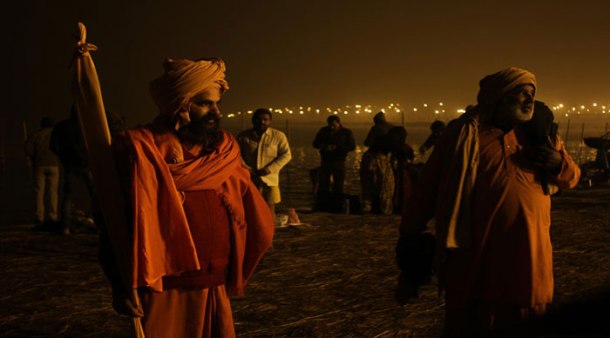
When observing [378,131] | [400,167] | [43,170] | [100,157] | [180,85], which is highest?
[180,85]

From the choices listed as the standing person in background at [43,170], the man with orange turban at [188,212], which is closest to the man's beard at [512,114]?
the man with orange turban at [188,212]

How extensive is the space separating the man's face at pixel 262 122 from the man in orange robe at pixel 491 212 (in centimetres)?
527

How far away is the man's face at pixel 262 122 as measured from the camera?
9.00 m

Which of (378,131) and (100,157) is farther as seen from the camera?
(378,131)

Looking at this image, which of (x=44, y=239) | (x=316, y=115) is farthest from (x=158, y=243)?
(x=316, y=115)

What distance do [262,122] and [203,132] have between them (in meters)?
5.53

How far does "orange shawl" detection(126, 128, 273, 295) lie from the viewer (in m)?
3.16

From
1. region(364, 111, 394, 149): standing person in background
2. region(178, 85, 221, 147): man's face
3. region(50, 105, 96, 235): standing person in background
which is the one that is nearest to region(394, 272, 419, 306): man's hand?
region(178, 85, 221, 147): man's face

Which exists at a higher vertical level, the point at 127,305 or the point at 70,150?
the point at 70,150

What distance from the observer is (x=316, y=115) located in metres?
139

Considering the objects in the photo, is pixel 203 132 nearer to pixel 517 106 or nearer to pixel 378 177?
pixel 517 106

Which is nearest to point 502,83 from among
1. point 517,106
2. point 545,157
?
point 517,106

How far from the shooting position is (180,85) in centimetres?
341

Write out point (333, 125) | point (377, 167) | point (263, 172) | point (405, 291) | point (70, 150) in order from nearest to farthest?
point (405, 291) < point (263, 172) < point (70, 150) < point (377, 167) < point (333, 125)
